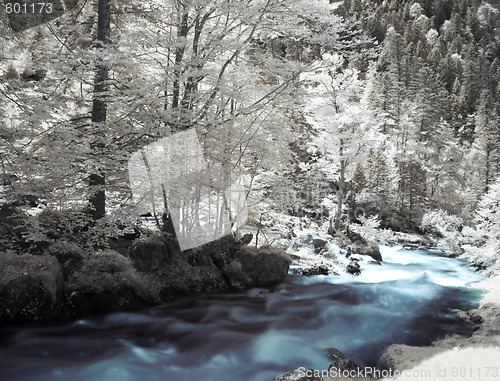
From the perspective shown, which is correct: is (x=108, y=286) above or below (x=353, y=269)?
above

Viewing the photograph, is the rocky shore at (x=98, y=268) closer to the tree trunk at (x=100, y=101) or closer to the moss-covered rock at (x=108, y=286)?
the moss-covered rock at (x=108, y=286)

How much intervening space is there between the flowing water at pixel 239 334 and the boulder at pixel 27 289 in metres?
0.28

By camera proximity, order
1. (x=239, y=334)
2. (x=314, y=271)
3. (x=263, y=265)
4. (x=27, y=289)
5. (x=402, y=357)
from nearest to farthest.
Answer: (x=402, y=357), (x=27, y=289), (x=239, y=334), (x=263, y=265), (x=314, y=271)

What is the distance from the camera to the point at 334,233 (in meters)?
17.8

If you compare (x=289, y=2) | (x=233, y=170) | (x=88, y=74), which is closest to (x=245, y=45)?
(x=289, y=2)

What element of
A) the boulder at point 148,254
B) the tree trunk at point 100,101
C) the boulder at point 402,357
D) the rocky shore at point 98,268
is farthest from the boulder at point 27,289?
the boulder at point 402,357

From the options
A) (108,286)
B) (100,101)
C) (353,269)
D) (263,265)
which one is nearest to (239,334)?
(108,286)

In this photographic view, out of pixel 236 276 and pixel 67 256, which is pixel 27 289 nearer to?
pixel 67 256

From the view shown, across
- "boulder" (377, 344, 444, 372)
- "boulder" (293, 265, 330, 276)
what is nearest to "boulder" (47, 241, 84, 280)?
"boulder" (377, 344, 444, 372)

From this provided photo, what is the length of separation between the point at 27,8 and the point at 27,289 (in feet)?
21.1

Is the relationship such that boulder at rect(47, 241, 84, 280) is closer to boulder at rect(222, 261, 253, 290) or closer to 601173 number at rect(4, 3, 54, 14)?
boulder at rect(222, 261, 253, 290)

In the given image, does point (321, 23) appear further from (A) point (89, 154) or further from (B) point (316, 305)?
(B) point (316, 305)

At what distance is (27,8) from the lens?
7.86m

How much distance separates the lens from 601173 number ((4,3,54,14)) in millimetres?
7590
